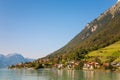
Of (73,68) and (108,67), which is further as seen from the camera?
(73,68)

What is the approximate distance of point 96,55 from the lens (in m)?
200

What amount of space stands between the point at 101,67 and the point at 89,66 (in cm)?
1368

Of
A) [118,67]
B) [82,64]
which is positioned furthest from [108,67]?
[82,64]

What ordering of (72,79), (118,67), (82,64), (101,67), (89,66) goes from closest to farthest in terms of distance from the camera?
(72,79), (118,67), (101,67), (89,66), (82,64)

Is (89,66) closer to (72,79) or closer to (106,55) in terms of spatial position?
(106,55)

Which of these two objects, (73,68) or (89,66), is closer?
(89,66)

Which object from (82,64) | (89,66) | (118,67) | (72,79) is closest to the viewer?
(72,79)

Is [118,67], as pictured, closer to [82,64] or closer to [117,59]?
[117,59]

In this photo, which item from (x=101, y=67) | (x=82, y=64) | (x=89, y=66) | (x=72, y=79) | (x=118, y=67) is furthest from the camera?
(x=82, y=64)

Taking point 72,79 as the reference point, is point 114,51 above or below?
above

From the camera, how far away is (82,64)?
7495 inches

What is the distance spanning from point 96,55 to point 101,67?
34.7m

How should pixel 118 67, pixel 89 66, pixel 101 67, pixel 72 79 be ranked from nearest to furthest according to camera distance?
pixel 72 79
pixel 118 67
pixel 101 67
pixel 89 66

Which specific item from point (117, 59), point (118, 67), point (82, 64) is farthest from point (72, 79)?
point (82, 64)
